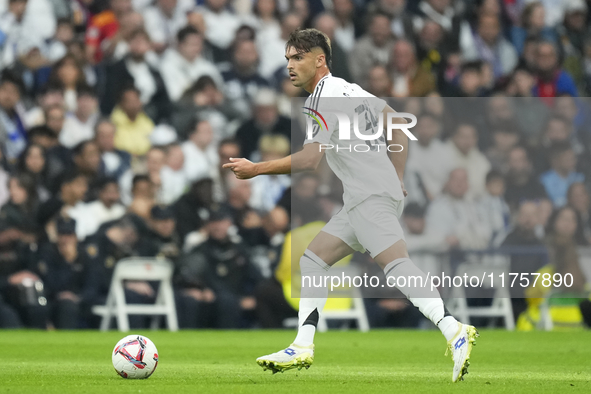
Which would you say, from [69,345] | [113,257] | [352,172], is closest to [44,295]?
[113,257]

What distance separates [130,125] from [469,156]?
190 inches

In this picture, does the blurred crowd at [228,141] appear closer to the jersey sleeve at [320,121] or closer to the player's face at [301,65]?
the player's face at [301,65]

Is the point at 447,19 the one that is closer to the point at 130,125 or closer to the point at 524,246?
the point at 524,246

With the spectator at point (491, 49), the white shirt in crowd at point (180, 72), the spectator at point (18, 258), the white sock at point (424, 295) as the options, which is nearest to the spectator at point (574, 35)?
the spectator at point (491, 49)

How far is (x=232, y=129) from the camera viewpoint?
1497 centimetres

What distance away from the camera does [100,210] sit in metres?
13.5

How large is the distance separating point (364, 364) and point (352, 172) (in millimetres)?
2515

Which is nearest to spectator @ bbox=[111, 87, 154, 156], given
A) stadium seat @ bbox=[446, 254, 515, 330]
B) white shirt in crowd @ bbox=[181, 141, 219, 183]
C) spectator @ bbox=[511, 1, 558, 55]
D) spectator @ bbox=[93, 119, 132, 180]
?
spectator @ bbox=[93, 119, 132, 180]

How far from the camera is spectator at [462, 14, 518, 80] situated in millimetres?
16672

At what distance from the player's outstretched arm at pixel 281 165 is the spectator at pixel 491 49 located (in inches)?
420

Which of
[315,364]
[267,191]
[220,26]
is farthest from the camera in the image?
[220,26]

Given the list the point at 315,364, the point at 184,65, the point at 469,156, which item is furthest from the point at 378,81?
the point at 315,364

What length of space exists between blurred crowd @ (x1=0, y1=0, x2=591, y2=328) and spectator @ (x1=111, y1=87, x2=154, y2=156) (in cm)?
3

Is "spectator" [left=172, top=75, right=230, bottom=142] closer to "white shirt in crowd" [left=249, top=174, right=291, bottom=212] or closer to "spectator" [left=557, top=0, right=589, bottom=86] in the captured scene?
"white shirt in crowd" [left=249, top=174, right=291, bottom=212]
